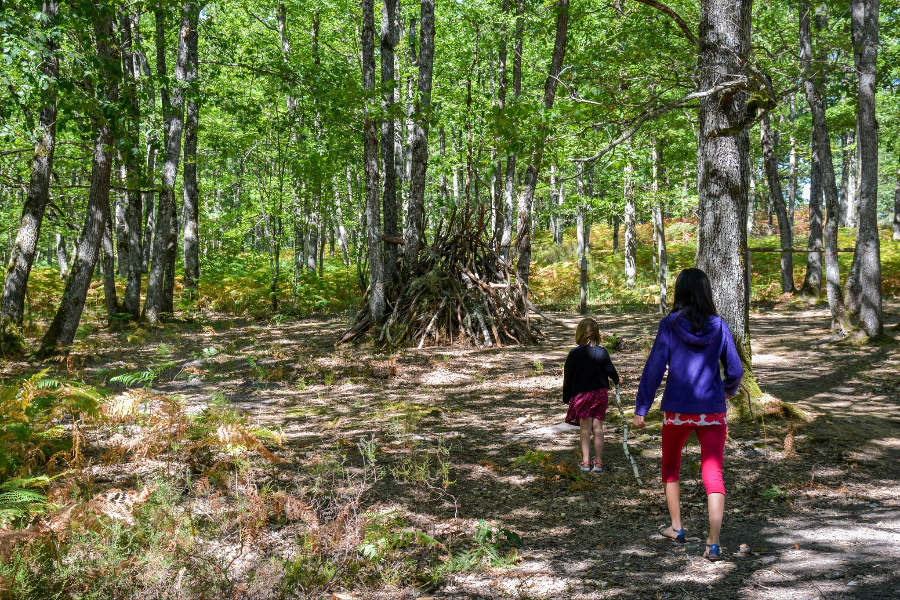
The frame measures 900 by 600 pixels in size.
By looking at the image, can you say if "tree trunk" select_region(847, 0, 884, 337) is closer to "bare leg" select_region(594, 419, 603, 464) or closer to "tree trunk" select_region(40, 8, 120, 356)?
"bare leg" select_region(594, 419, 603, 464)

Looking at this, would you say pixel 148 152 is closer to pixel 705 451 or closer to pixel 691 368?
pixel 691 368

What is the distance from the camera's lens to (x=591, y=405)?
16.6 feet

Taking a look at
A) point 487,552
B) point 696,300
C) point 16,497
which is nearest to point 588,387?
point 696,300

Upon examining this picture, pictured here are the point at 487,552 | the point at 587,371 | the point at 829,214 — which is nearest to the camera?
the point at 487,552

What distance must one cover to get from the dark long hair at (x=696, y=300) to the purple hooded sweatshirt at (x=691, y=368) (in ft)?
0.13

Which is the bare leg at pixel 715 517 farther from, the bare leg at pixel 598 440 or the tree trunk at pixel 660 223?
the tree trunk at pixel 660 223

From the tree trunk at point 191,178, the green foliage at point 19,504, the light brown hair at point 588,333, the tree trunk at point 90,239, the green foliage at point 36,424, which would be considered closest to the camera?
the green foliage at point 19,504

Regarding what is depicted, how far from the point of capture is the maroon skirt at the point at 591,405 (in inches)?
199

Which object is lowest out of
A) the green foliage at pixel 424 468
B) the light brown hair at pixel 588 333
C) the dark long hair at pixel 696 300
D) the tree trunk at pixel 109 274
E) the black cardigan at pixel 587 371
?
the green foliage at pixel 424 468

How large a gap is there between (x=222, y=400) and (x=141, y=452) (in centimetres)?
114

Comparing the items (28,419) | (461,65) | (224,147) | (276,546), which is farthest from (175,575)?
(461,65)

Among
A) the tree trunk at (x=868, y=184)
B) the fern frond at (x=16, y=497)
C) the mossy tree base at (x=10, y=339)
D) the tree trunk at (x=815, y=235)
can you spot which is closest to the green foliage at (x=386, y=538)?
the fern frond at (x=16, y=497)

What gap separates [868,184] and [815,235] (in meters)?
8.62

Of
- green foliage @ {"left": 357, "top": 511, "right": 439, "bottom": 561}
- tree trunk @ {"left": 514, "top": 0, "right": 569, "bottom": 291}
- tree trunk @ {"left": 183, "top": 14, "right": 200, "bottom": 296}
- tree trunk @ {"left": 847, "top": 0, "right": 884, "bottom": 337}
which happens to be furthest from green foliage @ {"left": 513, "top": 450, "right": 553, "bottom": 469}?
tree trunk @ {"left": 183, "top": 14, "right": 200, "bottom": 296}
